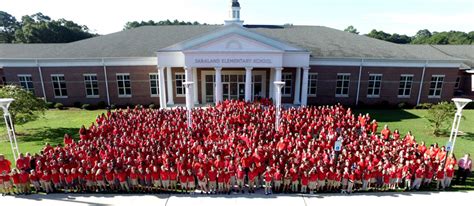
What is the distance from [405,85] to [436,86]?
114 inches

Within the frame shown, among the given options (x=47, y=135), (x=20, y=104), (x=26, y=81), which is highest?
(x=26, y=81)

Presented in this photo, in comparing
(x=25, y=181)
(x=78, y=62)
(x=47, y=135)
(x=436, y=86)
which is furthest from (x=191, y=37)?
(x=436, y=86)

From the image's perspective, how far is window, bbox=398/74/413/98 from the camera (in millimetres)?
26141

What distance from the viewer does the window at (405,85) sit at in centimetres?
2614

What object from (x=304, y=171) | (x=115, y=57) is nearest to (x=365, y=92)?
(x=304, y=171)

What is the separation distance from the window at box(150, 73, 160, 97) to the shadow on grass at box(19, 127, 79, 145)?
812 cm

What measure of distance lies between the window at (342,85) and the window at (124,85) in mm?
18575

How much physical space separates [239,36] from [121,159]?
1362 cm

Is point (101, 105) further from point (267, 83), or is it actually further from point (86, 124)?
point (267, 83)

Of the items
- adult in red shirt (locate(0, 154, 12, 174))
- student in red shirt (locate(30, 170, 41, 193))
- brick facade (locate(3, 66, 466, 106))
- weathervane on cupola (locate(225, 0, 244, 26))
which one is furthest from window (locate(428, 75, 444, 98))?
adult in red shirt (locate(0, 154, 12, 174))

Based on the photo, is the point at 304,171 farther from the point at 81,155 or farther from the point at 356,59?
the point at 356,59

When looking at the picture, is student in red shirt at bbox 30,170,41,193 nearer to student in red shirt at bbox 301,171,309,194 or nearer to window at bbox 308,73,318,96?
student in red shirt at bbox 301,171,309,194

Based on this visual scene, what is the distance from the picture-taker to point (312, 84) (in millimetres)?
26141

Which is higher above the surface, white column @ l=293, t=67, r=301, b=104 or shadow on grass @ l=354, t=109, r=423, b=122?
white column @ l=293, t=67, r=301, b=104
